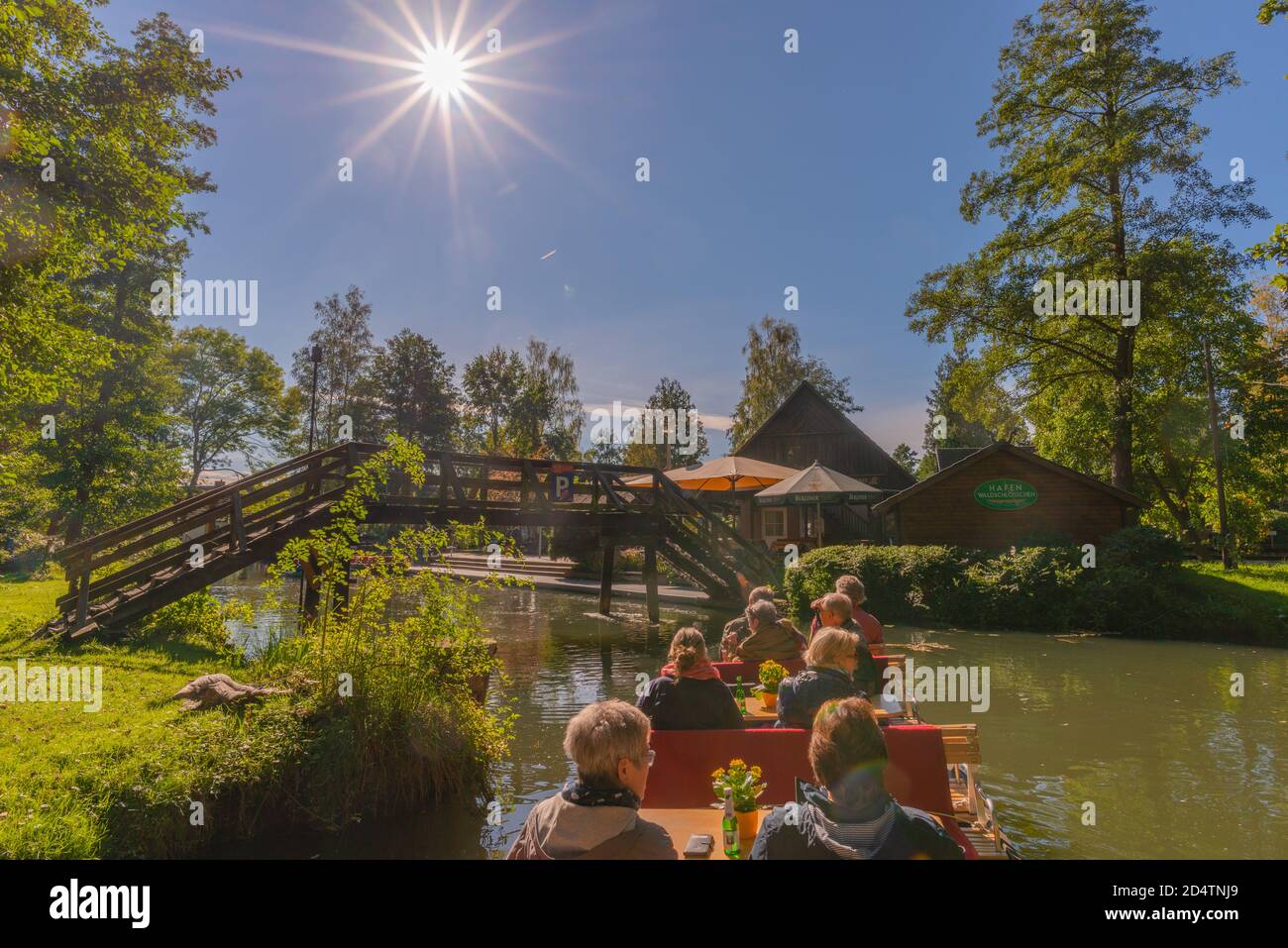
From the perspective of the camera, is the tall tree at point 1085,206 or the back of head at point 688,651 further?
the tall tree at point 1085,206

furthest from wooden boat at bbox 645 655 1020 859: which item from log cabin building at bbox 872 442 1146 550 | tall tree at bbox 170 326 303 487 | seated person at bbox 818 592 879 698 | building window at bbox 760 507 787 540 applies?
tall tree at bbox 170 326 303 487

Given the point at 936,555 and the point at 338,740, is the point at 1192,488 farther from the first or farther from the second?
the point at 338,740

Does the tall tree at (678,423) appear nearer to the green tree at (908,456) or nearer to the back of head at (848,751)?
the green tree at (908,456)

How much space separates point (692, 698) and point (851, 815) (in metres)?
2.11

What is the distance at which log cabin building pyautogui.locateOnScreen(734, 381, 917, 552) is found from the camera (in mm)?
30922

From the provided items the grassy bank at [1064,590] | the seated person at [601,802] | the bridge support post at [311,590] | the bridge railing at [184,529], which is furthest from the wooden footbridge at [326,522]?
the seated person at [601,802]

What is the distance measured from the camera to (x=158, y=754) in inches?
208

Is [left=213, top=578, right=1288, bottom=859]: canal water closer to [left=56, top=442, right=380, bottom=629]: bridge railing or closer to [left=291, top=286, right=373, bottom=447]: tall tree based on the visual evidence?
[left=56, top=442, right=380, bottom=629]: bridge railing

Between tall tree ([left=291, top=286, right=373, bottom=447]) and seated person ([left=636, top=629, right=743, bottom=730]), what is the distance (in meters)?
51.6

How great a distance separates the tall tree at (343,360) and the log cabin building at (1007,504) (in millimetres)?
42040

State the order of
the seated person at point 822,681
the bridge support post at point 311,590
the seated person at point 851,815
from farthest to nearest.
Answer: the bridge support post at point 311,590, the seated person at point 822,681, the seated person at point 851,815

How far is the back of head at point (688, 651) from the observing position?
4781 millimetres

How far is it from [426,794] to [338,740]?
0.90m

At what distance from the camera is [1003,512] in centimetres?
2109
